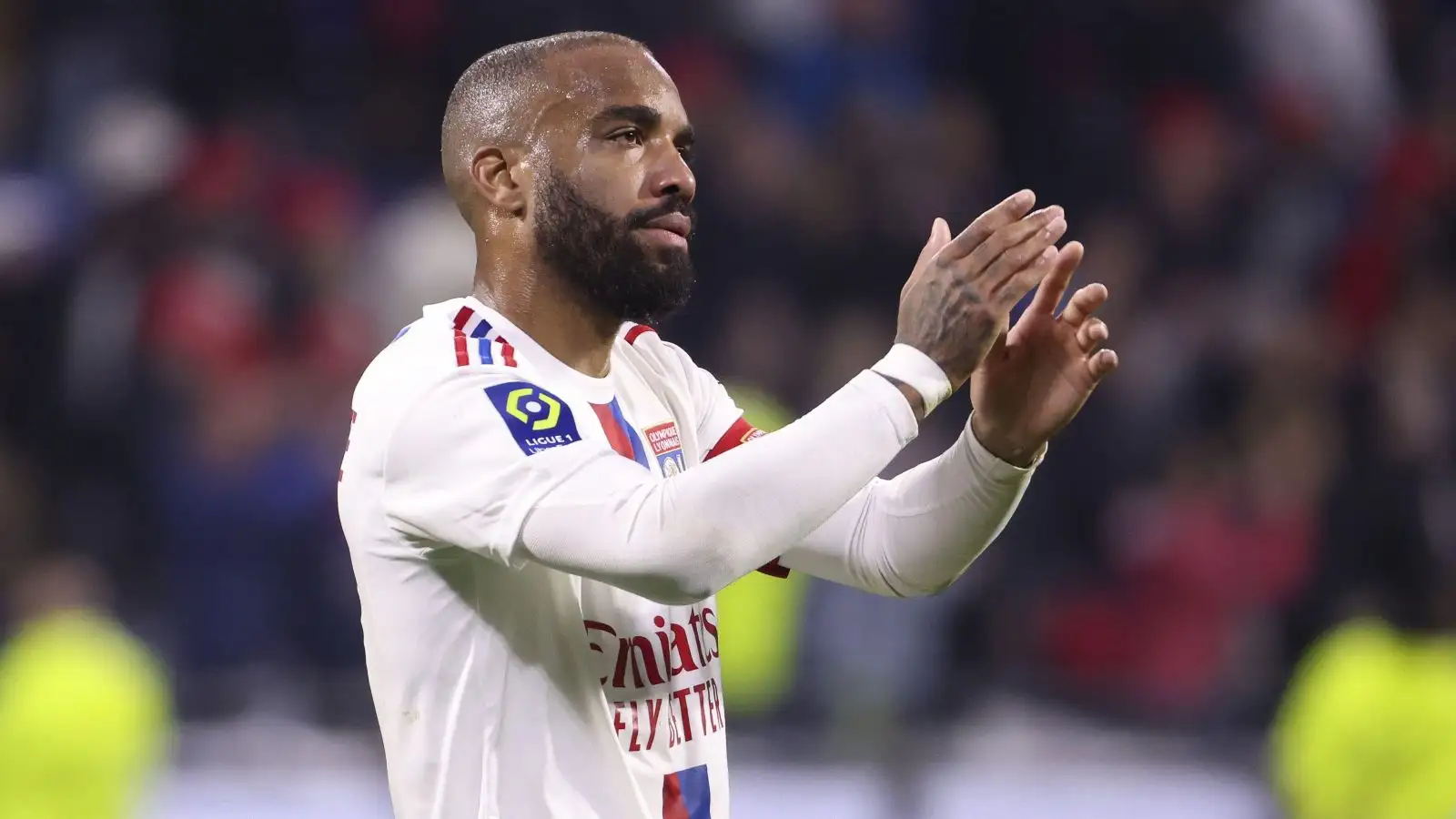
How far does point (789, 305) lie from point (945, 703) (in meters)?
1.95

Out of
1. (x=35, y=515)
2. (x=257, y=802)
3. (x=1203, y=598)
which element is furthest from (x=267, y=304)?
(x=1203, y=598)

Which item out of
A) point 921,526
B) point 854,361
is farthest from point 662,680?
point 854,361

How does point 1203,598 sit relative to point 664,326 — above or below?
below

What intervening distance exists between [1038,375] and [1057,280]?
7.4 inches

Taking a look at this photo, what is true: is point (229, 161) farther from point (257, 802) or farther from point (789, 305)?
point (257, 802)

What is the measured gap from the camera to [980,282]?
8.87 feet

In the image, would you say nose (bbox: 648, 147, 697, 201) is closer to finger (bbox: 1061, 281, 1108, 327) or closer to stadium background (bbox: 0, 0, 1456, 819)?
finger (bbox: 1061, 281, 1108, 327)

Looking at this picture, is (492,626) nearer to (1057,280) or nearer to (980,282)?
(980,282)

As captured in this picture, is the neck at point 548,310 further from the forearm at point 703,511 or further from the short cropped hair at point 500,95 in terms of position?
the forearm at point 703,511

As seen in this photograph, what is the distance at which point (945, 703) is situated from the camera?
21.5ft

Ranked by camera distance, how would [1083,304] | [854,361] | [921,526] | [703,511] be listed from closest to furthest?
[703,511], [1083,304], [921,526], [854,361]

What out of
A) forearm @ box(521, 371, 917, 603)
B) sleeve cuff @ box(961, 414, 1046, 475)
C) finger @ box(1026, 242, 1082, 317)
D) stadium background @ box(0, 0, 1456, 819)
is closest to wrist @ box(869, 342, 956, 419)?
forearm @ box(521, 371, 917, 603)

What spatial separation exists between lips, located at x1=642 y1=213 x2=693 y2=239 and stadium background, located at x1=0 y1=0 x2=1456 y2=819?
3215 mm

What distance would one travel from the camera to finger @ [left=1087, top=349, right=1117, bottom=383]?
9.73ft
